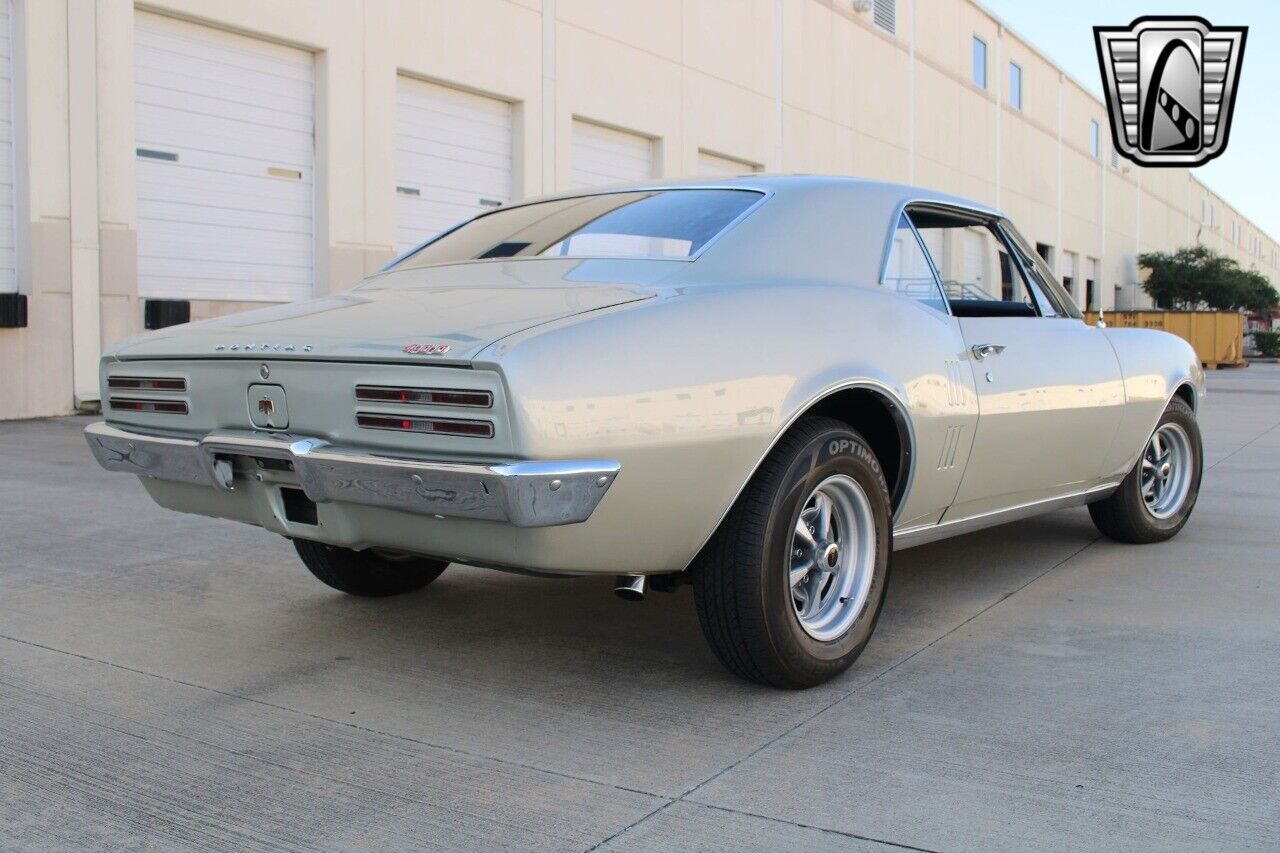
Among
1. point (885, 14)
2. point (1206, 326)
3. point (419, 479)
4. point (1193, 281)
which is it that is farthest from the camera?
point (1193, 281)

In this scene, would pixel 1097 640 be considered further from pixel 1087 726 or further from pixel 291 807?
pixel 291 807

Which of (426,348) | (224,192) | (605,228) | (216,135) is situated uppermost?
(216,135)

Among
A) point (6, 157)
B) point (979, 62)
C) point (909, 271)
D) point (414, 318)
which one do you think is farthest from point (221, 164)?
point (979, 62)

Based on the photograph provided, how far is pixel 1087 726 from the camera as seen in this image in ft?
9.70

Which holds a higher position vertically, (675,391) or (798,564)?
(675,391)

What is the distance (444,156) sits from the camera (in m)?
14.1

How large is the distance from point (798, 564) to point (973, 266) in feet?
5.14

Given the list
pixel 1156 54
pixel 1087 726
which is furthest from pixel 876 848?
pixel 1156 54

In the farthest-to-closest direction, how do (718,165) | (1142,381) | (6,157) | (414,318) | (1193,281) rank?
(1193,281) < (718,165) < (6,157) < (1142,381) < (414,318)

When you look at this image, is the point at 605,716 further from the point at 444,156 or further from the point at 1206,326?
the point at 1206,326

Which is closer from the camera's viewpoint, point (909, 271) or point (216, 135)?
point (909, 271)

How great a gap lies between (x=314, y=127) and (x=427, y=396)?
10806 mm

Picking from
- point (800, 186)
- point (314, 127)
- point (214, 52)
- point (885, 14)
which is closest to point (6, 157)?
point (214, 52)

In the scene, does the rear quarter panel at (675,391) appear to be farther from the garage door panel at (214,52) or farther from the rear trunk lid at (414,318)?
the garage door panel at (214,52)
